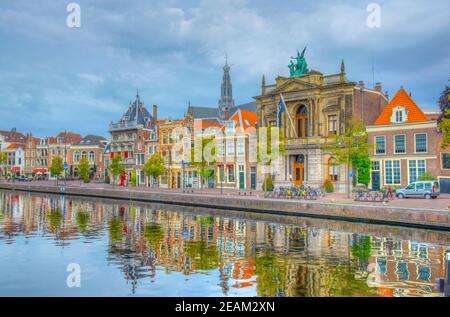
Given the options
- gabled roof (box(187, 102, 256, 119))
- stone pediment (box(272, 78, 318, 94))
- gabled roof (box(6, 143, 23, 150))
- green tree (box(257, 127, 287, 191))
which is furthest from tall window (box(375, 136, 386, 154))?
gabled roof (box(6, 143, 23, 150))

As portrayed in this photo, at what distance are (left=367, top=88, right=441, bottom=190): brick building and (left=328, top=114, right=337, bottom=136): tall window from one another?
16.2 ft

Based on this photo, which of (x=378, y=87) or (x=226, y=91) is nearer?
(x=378, y=87)

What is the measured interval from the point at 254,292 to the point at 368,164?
36166 millimetres

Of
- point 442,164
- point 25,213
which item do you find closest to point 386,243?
point 442,164

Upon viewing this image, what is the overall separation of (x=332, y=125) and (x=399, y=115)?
8500 mm

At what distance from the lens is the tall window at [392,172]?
47031 millimetres

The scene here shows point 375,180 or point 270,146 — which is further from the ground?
point 270,146

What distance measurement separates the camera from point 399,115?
47.0 metres

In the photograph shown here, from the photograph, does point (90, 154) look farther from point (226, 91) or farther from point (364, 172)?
point (364, 172)

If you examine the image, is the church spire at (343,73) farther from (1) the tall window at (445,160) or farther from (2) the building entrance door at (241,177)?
(2) the building entrance door at (241,177)

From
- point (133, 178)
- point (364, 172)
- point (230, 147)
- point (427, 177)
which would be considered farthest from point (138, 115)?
point (427, 177)

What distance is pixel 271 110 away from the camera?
194ft

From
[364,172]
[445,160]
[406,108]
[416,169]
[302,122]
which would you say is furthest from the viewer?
[302,122]

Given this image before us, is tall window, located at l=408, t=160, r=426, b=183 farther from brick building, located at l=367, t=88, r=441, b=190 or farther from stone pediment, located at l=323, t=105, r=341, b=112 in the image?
stone pediment, located at l=323, t=105, r=341, b=112
